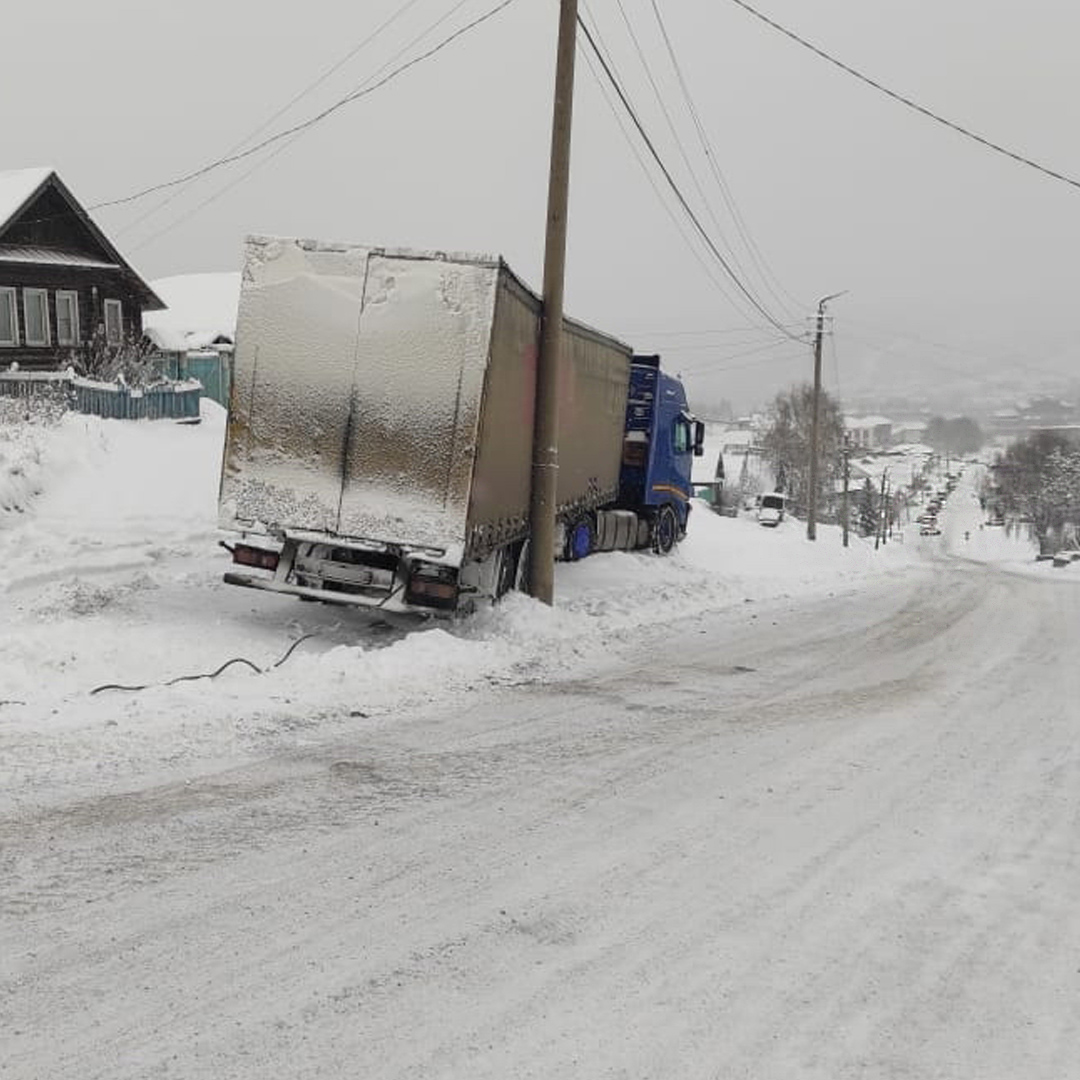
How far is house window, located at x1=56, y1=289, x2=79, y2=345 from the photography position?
113 ft

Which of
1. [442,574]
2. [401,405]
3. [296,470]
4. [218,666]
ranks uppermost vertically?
[401,405]

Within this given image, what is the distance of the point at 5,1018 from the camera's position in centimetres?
335

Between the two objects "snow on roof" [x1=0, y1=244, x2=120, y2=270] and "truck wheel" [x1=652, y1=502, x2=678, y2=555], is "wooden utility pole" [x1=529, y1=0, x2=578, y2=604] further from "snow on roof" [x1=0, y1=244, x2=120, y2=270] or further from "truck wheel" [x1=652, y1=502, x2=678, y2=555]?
"snow on roof" [x1=0, y1=244, x2=120, y2=270]

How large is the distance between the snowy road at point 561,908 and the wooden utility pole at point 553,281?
16.4 ft

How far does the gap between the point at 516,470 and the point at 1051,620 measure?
30.1 ft

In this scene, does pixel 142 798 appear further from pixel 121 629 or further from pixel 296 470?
pixel 296 470

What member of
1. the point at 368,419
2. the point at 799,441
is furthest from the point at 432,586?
the point at 799,441

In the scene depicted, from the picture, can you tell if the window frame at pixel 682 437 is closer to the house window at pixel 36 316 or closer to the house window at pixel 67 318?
the house window at pixel 36 316

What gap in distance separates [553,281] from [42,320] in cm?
2659

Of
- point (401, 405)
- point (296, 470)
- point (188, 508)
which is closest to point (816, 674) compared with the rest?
point (401, 405)

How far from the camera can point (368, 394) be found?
10047 millimetres

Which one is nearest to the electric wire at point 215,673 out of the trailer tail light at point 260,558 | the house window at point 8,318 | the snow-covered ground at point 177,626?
the snow-covered ground at point 177,626

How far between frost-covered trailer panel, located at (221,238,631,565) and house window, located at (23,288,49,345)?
87.3 ft

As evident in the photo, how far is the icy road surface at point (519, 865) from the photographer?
3.39m
